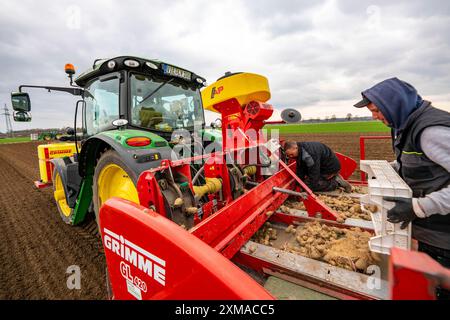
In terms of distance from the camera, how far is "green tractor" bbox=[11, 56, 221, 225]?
8.19 ft

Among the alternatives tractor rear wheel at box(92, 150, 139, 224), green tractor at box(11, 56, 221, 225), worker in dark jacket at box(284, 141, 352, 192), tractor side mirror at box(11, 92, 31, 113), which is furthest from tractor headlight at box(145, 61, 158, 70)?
worker in dark jacket at box(284, 141, 352, 192)

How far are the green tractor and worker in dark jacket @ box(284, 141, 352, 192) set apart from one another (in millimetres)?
1320

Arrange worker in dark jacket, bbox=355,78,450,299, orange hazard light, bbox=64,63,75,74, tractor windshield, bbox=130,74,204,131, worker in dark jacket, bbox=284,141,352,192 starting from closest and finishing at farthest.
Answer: worker in dark jacket, bbox=355,78,450,299 → tractor windshield, bbox=130,74,204,131 → orange hazard light, bbox=64,63,75,74 → worker in dark jacket, bbox=284,141,352,192

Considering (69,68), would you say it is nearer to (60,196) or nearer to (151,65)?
(151,65)

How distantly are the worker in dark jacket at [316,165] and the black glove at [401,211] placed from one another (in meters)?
2.34

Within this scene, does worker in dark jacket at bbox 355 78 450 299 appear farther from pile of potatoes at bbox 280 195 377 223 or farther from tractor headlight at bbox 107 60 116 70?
tractor headlight at bbox 107 60 116 70

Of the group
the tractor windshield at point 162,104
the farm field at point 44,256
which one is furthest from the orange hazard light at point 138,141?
the farm field at point 44,256

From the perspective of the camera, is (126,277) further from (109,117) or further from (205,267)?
(109,117)

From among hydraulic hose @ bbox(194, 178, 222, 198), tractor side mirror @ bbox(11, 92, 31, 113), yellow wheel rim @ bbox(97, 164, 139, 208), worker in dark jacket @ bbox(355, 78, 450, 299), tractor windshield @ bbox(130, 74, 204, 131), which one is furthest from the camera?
tractor side mirror @ bbox(11, 92, 31, 113)

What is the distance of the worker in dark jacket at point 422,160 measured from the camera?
4.24ft

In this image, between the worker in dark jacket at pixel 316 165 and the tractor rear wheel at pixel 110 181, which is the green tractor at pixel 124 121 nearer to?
the tractor rear wheel at pixel 110 181

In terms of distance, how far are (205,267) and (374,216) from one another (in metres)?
1.37

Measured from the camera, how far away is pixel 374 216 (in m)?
1.66

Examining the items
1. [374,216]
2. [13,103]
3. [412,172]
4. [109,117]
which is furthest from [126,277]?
[13,103]
